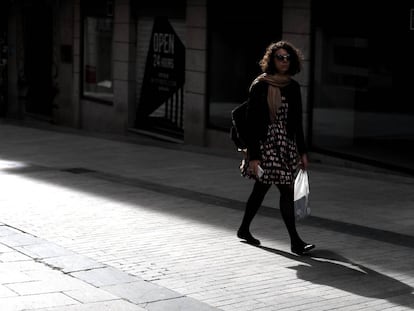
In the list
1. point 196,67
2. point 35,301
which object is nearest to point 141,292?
point 35,301

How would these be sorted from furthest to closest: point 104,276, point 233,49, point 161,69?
point 161,69 < point 233,49 < point 104,276

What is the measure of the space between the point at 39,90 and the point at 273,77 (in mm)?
17352

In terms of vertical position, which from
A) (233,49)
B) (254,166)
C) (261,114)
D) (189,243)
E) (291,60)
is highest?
(291,60)

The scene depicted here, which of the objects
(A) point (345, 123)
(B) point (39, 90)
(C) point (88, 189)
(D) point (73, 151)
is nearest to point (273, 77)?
(C) point (88, 189)

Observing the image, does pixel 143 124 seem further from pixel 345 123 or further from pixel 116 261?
pixel 116 261

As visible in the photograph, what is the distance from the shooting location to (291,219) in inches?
301

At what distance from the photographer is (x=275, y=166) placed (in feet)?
24.8

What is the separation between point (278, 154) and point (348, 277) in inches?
49.8

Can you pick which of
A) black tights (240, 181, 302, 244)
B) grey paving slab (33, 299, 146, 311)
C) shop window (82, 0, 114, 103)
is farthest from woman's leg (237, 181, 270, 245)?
shop window (82, 0, 114, 103)

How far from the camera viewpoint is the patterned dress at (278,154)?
297 inches

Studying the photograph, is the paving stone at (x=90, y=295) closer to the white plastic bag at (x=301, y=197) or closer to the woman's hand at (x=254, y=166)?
the woman's hand at (x=254, y=166)

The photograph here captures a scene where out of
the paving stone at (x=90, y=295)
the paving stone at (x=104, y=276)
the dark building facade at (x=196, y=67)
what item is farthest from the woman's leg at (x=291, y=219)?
the dark building facade at (x=196, y=67)

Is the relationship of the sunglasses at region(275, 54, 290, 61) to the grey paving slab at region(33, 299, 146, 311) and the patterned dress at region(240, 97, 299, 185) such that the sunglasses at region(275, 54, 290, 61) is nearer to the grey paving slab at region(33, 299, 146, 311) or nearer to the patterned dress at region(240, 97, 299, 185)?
the patterned dress at region(240, 97, 299, 185)

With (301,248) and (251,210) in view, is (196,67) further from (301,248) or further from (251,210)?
(301,248)
